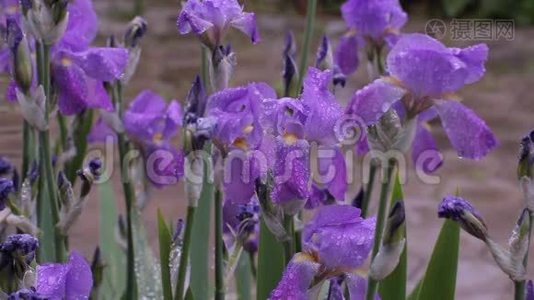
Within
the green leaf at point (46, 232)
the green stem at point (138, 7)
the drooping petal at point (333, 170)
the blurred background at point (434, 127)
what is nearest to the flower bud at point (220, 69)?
the drooping petal at point (333, 170)

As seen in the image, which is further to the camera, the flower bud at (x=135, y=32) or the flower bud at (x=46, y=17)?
the flower bud at (x=135, y=32)

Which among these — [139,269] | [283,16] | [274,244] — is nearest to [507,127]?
[283,16]

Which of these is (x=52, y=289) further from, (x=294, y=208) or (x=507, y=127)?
(x=507, y=127)

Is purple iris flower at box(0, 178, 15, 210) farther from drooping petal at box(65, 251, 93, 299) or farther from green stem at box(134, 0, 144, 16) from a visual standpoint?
green stem at box(134, 0, 144, 16)

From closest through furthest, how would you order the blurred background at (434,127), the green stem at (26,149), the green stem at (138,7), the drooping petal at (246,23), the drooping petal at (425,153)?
the drooping petal at (246,23), the drooping petal at (425,153), the green stem at (26,149), the blurred background at (434,127), the green stem at (138,7)

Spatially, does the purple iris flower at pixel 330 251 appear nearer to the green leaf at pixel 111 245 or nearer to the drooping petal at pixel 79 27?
the drooping petal at pixel 79 27

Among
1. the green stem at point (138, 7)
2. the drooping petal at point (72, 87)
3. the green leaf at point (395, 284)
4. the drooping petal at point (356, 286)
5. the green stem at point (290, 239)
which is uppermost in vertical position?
the green stem at point (138, 7)
